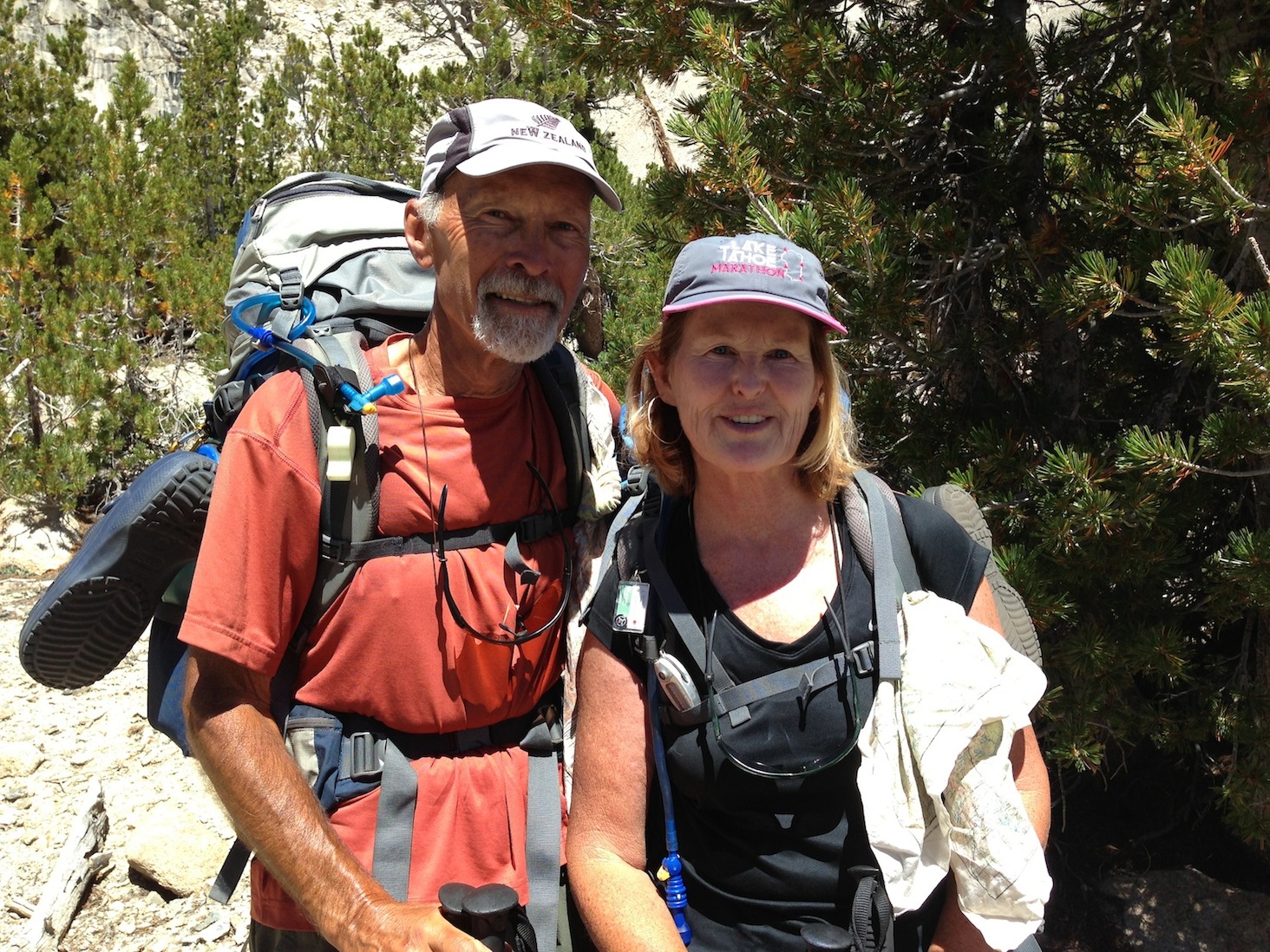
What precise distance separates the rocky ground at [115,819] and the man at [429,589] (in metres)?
1.74

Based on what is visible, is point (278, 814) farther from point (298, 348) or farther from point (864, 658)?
point (864, 658)

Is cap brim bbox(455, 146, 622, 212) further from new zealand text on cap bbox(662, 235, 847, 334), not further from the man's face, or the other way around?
new zealand text on cap bbox(662, 235, 847, 334)

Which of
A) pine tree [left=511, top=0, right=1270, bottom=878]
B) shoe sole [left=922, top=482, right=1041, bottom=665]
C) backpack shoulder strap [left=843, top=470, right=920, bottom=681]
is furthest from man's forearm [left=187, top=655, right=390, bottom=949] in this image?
pine tree [left=511, top=0, right=1270, bottom=878]

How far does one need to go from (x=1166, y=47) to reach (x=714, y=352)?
6.11 ft

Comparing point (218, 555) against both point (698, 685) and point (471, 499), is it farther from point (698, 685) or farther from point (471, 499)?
point (698, 685)

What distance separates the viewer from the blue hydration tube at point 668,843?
5.65ft

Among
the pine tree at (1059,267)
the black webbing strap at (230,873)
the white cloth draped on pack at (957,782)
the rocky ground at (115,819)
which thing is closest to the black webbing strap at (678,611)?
the white cloth draped on pack at (957,782)

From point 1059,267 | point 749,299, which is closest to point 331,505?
point 749,299

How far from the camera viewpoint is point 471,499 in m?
1.97

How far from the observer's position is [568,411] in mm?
2117

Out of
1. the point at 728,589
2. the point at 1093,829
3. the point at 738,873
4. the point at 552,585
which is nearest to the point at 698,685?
the point at 728,589

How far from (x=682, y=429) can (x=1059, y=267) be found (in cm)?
170

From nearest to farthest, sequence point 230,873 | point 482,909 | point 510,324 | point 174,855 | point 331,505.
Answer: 1. point 482,909
2. point 331,505
3. point 510,324
4. point 230,873
5. point 174,855

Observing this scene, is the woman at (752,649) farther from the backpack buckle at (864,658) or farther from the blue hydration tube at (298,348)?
the blue hydration tube at (298,348)
